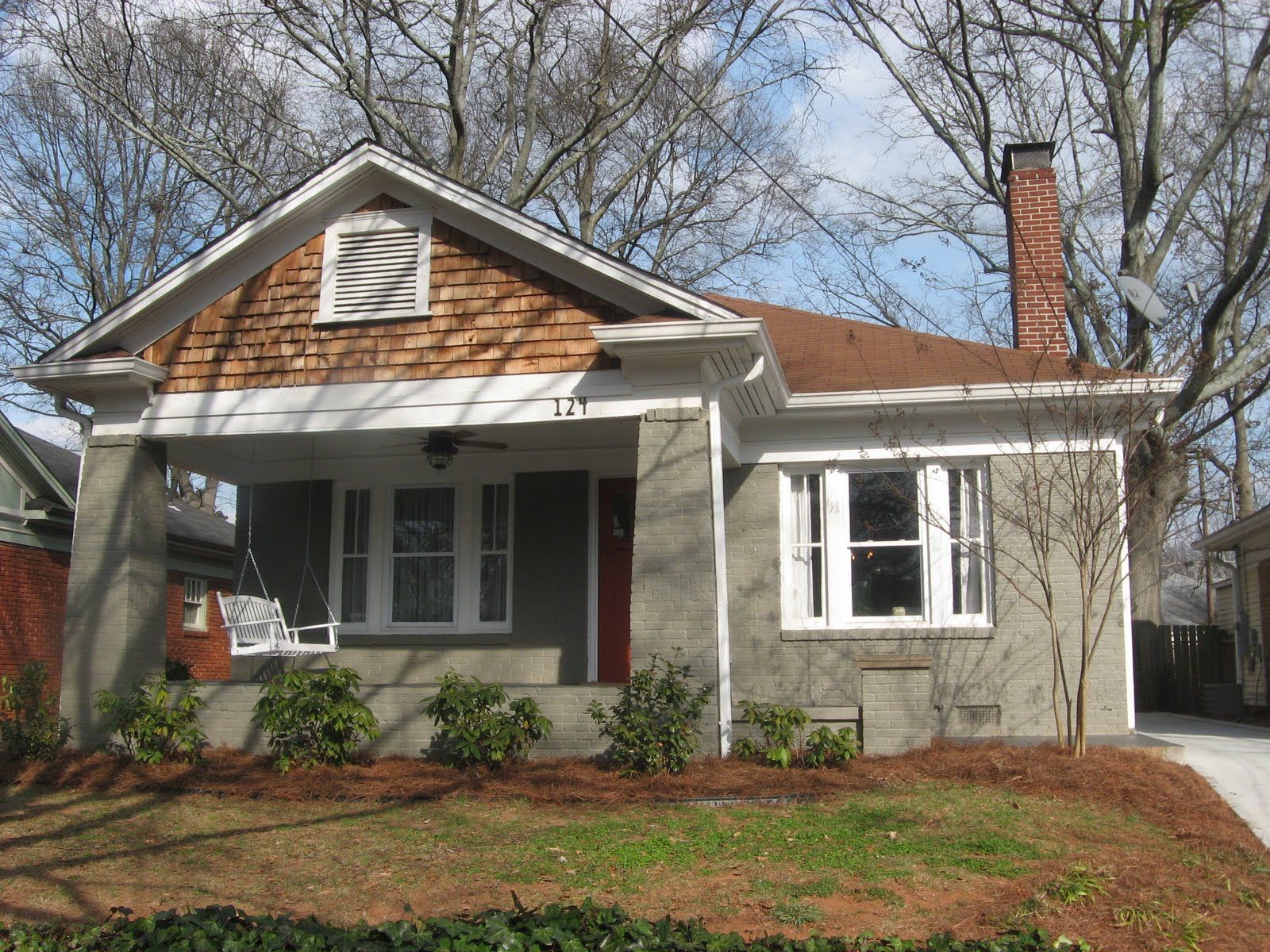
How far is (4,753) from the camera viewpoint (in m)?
10.5

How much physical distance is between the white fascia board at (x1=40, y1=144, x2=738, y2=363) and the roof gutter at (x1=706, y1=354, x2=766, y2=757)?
75 centimetres

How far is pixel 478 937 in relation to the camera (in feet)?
17.1

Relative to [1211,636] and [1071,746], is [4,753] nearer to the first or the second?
[1071,746]

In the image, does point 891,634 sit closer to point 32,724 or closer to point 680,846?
point 680,846

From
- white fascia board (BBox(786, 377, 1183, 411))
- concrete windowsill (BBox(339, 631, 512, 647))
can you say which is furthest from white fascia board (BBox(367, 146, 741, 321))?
concrete windowsill (BBox(339, 631, 512, 647))

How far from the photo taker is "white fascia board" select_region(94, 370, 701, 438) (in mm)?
10312

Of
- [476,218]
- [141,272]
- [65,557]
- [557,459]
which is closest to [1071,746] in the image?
[557,459]

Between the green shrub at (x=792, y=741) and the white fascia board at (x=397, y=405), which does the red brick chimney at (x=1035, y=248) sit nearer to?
the white fascia board at (x=397, y=405)

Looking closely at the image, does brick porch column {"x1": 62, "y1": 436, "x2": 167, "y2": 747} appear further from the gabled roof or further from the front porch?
the gabled roof

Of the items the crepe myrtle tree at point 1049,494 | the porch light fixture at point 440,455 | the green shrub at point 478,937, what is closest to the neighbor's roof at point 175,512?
the porch light fixture at point 440,455

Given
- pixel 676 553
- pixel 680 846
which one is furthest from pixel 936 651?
pixel 680 846

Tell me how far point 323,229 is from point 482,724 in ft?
16.0

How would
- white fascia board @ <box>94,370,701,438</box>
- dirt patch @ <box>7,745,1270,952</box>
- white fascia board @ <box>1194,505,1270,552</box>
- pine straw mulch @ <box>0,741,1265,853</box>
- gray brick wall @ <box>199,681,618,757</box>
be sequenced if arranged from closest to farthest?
1. dirt patch @ <box>7,745,1270,952</box>
2. pine straw mulch @ <box>0,741,1265,853</box>
3. gray brick wall @ <box>199,681,618,757</box>
4. white fascia board @ <box>94,370,701,438</box>
5. white fascia board @ <box>1194,505,1270,552</box>

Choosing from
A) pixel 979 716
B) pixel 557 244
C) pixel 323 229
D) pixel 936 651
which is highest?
pixel 323 229
